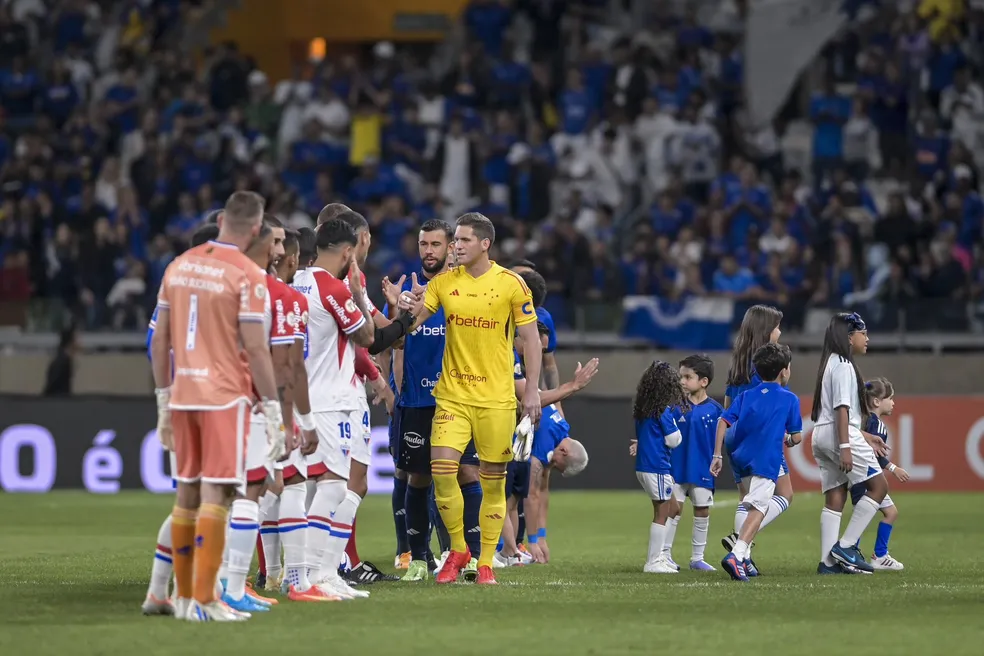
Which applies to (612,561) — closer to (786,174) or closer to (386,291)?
(386,291)

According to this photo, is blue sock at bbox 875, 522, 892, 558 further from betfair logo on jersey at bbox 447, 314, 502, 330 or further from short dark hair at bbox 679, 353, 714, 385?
betfair logo on jersey at bbox 447, 314, 502, 330

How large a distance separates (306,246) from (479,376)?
4.77ft

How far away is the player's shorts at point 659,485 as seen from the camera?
12086mm

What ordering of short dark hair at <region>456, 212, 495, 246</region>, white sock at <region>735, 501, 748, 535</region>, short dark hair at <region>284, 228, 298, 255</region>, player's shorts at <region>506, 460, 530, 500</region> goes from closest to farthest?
1. short dark hair at <region>284, 228, 298, 255</region>
2. short dark hair at <region>456, 212, 495, 246</region>
3. white sock at <region>735, 501, 748, 535</region>
4. player's shorts at <region>506, 460, 530, 500</region>

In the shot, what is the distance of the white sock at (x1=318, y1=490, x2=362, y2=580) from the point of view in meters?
9.93

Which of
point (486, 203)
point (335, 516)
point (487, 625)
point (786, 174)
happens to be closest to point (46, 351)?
point (486, 203)

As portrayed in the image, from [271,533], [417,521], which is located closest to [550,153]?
[417,521]

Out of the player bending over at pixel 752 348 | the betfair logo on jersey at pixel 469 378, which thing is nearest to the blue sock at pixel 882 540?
the player bending over at pixel 752 348

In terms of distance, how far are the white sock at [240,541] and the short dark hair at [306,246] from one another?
2.15 metres

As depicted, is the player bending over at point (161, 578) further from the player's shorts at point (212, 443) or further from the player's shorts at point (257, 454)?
the player's shorts at point (257, 454)

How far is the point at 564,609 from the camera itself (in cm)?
933

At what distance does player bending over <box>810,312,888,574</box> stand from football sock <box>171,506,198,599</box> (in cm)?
533

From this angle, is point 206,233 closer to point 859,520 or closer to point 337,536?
point 337,536

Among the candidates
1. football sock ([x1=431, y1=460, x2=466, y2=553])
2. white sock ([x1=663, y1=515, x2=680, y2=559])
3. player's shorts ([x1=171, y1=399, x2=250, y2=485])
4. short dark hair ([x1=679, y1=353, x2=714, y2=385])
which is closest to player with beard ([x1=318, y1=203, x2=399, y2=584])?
football sock ([x1=431, y1=460, x2=466, y2=553])
